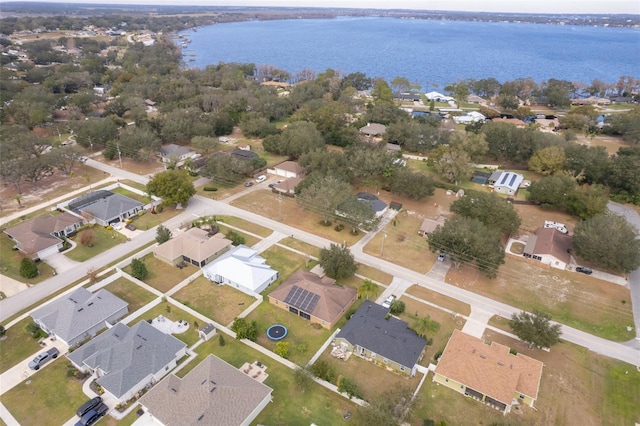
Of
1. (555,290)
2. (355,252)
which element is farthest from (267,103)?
(555,290)

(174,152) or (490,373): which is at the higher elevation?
(490,373)

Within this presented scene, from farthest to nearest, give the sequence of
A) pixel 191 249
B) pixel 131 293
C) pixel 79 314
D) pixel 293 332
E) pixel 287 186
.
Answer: pixel 287 186 → pixel 191 249 → pixel 131 293 → pixel 293 332 → pixel 79 314

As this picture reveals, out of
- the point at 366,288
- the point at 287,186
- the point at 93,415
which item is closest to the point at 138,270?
the point at 93,415

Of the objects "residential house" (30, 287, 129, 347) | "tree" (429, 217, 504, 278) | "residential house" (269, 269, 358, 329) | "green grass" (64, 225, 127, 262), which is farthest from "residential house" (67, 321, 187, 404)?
"tree" (429, 217, 504, 278)

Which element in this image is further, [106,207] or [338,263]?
[106,207]

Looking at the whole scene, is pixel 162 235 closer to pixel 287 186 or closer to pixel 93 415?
pixel 287 186

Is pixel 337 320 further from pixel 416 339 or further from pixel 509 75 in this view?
pixel 509 75

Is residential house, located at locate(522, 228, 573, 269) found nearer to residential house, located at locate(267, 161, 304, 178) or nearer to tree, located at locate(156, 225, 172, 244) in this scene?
residential house, located at locate(267, 161, 304, 178)
